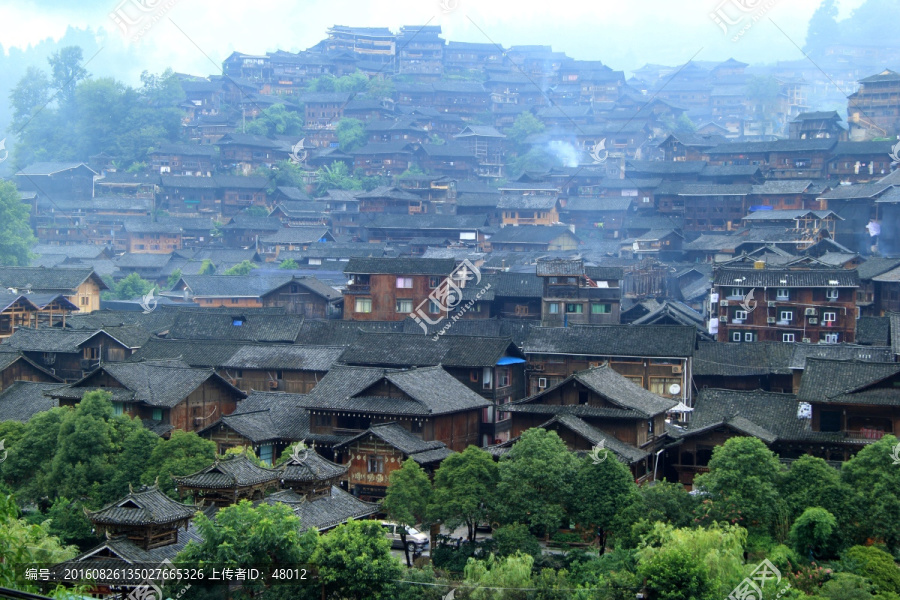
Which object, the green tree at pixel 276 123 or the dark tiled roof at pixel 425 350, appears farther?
the green tree at pixel 276 123

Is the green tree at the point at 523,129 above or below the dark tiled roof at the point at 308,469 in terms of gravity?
above

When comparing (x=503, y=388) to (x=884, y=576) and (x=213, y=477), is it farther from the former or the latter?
(x=884, y=576)

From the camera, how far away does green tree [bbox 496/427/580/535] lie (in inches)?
1125

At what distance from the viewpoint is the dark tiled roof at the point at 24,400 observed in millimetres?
39531

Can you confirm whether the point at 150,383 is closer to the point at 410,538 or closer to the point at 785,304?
the point at 410,538

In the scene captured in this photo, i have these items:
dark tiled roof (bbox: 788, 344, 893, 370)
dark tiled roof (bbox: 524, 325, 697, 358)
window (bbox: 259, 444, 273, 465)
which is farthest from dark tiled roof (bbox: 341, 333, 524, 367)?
dark tiled roof (bbox: 788, 344, 893, 370)

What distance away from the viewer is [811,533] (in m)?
26.0

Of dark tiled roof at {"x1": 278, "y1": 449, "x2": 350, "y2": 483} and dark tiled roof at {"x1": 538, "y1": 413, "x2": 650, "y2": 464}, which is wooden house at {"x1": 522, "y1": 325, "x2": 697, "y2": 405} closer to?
dark tiled roof at {"x1": 538, "y1": 413, "x2": 650, "y2": 464}

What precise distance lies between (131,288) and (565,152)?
41.5 metres

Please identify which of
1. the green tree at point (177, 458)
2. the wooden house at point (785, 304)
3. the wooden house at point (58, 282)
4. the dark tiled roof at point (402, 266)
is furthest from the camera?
the wooden house at point (58, 282)

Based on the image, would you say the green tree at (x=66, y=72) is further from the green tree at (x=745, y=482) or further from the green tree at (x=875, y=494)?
the green tree at (x=875, y=494)

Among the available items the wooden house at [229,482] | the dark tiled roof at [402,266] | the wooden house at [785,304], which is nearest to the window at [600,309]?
the wooden house at [785,304]

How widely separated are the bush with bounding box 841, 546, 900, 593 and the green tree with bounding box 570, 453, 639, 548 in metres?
5.75

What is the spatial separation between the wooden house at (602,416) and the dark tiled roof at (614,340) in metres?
5.02
